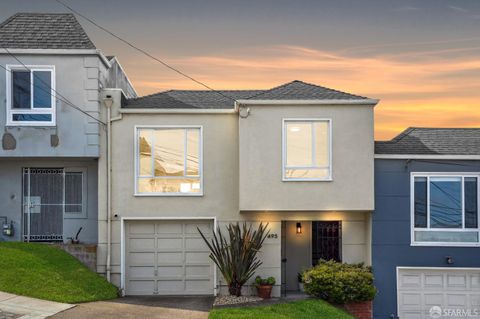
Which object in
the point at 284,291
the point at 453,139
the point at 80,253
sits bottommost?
the point at 284,291

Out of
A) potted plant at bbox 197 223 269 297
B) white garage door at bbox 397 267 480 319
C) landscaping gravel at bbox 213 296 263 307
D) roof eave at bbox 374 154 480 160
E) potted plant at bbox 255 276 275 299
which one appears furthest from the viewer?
white garage door at bbox 397 267 480 319

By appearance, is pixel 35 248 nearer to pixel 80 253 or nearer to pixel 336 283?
pixel 80 253

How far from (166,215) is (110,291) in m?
2.87

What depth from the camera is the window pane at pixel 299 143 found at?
67.4 ft

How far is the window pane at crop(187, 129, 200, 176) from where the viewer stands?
69.8ft

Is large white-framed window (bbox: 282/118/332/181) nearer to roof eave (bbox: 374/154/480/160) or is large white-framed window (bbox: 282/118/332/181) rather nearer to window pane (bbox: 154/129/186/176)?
roof eave (bbox: 374/154/480/160)

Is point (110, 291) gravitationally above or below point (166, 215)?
below

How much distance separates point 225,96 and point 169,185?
4.61 metres

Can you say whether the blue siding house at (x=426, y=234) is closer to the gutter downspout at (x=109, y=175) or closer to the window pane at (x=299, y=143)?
the window pane at (x=299, y=143)

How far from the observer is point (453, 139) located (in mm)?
22078

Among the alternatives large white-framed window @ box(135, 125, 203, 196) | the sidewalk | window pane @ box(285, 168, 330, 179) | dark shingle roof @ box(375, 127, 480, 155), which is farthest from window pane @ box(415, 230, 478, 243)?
the sidewalk

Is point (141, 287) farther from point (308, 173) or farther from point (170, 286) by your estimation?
point (308, 173)

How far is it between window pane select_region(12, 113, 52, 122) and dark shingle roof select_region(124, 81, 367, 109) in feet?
8.47

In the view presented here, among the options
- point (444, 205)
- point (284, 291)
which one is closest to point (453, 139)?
point (444, 205)
